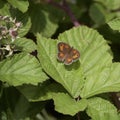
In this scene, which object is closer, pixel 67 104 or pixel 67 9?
pixel 67 104

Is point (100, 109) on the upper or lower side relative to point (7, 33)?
lower

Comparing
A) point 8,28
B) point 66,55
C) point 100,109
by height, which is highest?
point 8,28

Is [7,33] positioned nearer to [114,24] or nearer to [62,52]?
[62,52]

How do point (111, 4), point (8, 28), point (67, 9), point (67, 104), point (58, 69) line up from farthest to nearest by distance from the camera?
1. point (111, 4)
2. point (67, 9)
3. point (8, 28)
4. point (58, 69)
5. point (67, 104)

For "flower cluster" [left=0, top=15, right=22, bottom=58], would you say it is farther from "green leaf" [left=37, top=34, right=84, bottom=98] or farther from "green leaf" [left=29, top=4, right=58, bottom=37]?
"green leaf" [left=29, top=4, right=58, bottom=37]

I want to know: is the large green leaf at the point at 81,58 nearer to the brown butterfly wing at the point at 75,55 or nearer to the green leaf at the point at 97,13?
the brown butterfly wing at the point at 75,55

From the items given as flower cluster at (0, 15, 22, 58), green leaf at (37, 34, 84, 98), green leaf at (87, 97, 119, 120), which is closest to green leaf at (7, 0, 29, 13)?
flower cluster at (0, 15, 22, 58)

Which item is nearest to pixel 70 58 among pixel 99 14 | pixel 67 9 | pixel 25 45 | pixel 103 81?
pixel 103 81
